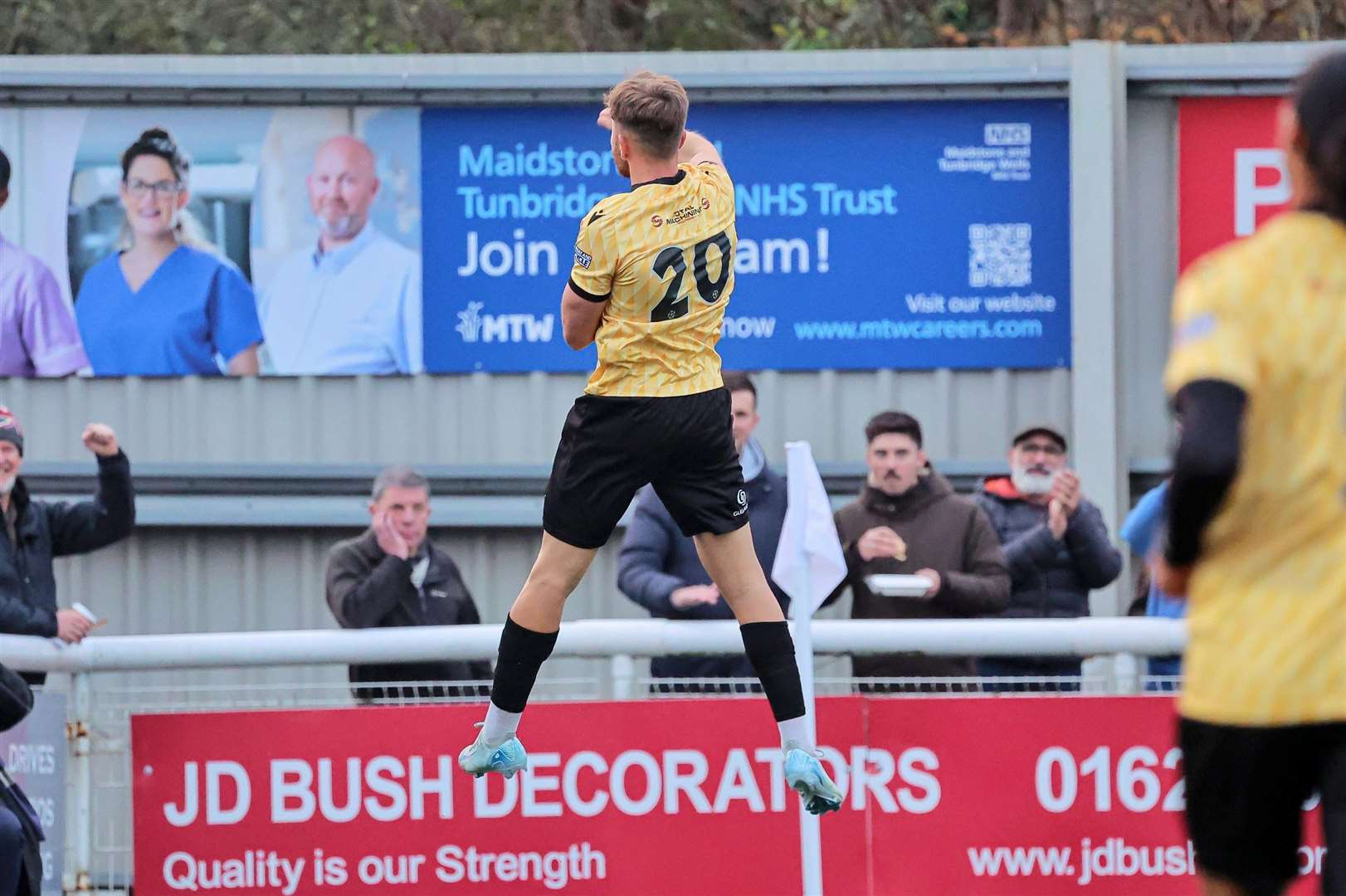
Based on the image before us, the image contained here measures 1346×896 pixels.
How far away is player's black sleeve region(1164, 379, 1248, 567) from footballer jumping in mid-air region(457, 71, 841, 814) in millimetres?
2345

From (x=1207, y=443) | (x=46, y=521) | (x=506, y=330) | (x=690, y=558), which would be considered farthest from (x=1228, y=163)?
(x=1207, y=443)

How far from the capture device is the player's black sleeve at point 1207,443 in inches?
126

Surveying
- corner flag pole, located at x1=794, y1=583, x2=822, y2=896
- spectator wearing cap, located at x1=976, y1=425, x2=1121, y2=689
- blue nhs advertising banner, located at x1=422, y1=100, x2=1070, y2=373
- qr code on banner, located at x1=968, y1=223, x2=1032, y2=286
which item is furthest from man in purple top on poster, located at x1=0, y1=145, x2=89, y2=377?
corner flag pole, located at x1=794, y1=583, x2=822, y2=896

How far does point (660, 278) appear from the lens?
5.38 metres

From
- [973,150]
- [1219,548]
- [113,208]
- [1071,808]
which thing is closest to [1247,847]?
[1219,548]

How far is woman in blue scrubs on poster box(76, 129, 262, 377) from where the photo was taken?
33.2ft

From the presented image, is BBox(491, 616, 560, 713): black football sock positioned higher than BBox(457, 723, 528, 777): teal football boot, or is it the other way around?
BBox(491, 616, 560, 713): black football sock

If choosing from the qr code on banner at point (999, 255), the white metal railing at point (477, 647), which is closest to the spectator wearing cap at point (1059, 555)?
the white metal railing at point (477, 647)

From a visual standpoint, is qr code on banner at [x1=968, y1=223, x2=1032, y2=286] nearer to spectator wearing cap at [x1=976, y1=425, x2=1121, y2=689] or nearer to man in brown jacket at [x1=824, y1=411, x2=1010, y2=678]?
spectator wearing cap at [x1=976, y1=425, x2=1121, y2=689]

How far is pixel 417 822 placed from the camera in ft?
22.8

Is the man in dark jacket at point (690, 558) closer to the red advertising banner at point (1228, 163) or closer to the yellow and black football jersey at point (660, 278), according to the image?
the yellow and black football jersey at point (660, 278)

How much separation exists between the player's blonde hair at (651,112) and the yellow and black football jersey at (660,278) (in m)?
0.10

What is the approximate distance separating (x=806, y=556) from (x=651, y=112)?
2.00 meters

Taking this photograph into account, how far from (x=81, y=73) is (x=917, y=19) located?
13.0 metres
